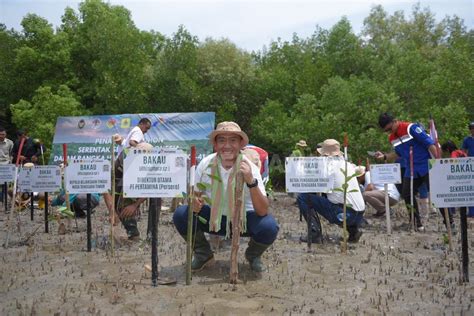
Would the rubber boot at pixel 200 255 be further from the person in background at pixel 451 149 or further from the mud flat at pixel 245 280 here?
the person in background at pixel 451 149

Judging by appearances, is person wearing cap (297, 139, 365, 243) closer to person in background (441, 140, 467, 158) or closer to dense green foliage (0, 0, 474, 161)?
person in background (441, 140, 467, 158)

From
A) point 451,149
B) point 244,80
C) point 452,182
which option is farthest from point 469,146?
point 244,80

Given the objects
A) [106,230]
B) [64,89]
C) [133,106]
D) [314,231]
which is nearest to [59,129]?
[133,106]

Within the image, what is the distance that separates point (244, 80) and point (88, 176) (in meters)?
16.4

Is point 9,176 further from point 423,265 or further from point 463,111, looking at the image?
point 463,111

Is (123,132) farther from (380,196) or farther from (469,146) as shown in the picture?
(469,146)

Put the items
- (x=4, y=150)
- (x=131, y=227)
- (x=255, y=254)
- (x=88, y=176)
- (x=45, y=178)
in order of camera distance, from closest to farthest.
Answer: (x=255, y=254)
(x=88, y=176)
(x=131, y=227)
(x=45, y=178)
(x=4, y=150)

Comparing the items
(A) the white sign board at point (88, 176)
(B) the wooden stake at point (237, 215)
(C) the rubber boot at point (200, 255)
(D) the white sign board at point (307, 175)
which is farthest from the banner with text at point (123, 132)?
(B) the wooden stake at point (237, 215)

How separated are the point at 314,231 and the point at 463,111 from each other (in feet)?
31.9

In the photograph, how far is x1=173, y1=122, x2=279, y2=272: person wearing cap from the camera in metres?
4.29

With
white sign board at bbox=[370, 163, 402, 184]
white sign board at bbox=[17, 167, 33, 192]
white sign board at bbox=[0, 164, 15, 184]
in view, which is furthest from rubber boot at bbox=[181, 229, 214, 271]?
white sign board at bbox=[0, 164, 15, 184]

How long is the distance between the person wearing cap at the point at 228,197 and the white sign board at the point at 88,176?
1.46m

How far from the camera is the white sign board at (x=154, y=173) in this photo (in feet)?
13.8

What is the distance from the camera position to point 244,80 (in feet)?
70.0
